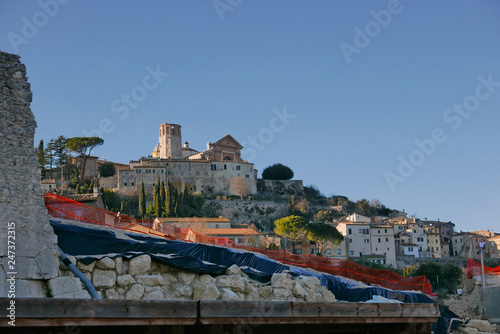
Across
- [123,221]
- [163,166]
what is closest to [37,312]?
[123,221]

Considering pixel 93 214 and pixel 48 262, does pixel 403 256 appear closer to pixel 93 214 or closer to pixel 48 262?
pixel 93 214

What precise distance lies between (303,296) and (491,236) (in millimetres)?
88361

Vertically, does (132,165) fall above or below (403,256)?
above

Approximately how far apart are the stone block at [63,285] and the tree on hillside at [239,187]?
82.4 m

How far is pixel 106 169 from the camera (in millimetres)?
91688

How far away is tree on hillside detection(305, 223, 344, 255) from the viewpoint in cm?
6438

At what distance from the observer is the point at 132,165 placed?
302 feet

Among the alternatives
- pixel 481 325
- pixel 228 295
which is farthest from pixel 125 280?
pixel 481 325

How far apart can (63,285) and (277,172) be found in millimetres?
94917

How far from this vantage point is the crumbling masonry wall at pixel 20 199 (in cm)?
976

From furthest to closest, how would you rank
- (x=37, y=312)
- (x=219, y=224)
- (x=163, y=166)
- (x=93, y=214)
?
(x=163, y=166)
(x=219, y=224)
(x=93, y=214)
(x=37, y=312)

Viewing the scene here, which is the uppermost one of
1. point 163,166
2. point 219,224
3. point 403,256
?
point 163,166

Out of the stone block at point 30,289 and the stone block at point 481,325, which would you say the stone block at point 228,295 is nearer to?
the stone block at point 30,289

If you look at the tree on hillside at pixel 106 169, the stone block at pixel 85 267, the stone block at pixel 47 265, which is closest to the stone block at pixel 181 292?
the stone block at pixel 85 267
